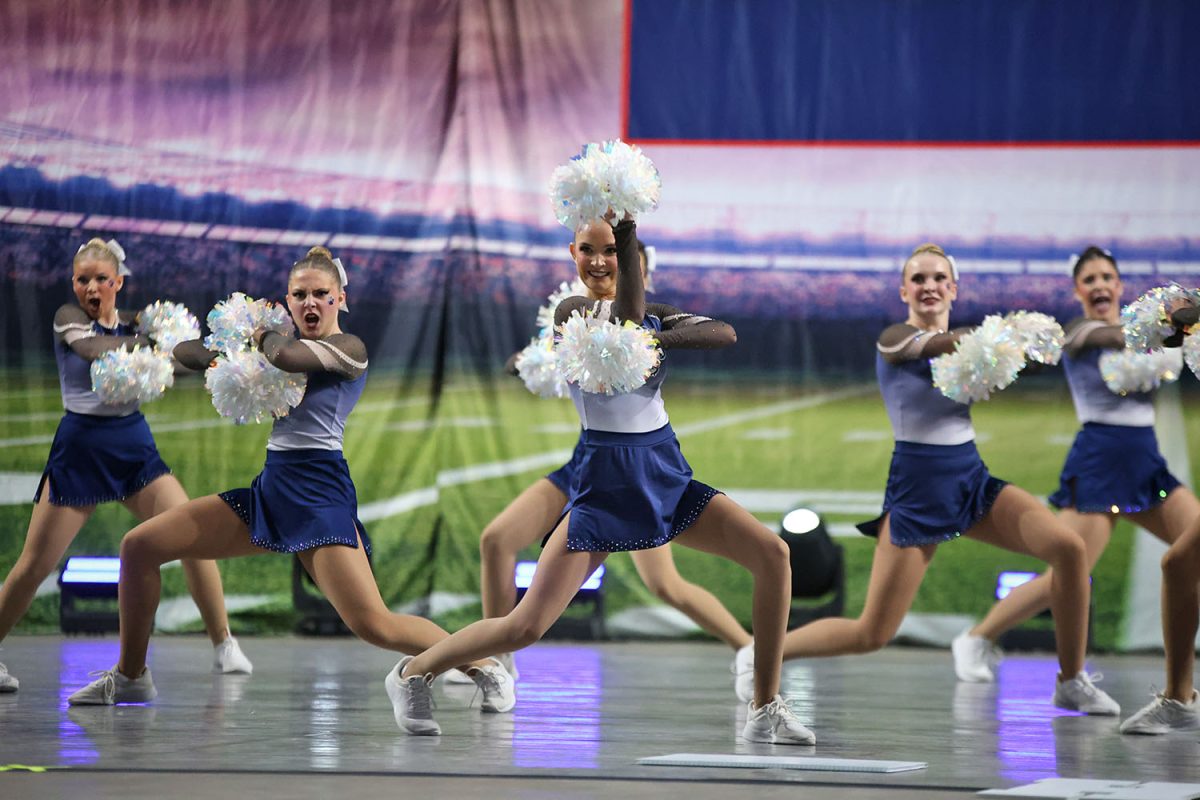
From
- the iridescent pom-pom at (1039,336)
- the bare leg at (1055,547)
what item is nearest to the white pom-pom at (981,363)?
the iridescent pom-pom at (1039,336)

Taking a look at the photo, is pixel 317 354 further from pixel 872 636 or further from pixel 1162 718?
pixel 1162 718

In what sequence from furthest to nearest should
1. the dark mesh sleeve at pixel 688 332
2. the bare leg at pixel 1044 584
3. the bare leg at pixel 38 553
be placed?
the bare leg at pixel 1044 584
the bare leg at pixel 38 553
the dark mesh sleeve at pixel 688 332

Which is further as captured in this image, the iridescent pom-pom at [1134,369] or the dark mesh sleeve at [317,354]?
the iridescent pom-pom at [1134,369]

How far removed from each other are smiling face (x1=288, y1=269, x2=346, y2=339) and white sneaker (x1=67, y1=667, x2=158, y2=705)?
134 cm

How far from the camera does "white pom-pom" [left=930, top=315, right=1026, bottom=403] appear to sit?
5.60 metres

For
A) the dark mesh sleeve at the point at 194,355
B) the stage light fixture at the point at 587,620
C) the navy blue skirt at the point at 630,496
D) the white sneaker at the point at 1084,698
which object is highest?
the dark mesh sleeve at the point at 194,355

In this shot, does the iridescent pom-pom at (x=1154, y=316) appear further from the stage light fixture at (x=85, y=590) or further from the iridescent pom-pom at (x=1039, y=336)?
the stage light fixture at (x=85, y=590)

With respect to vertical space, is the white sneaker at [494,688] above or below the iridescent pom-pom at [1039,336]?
below

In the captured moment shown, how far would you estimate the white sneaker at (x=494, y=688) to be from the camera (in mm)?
5547

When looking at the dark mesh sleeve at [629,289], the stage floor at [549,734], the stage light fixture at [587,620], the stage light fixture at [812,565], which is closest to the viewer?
the stage floor at [549,734]

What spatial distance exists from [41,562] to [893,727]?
122 inches

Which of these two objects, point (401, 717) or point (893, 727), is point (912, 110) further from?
point (401, 717)

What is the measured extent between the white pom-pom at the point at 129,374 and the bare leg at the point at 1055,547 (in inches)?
117

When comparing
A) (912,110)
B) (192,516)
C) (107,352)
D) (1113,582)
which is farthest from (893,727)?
(912,110)
